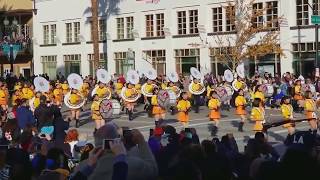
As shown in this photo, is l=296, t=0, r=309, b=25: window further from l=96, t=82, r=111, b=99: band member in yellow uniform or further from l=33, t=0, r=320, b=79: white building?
l=96, t=82, r=111, b=99: band member in yellow uniform

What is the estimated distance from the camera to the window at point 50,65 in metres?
56.1

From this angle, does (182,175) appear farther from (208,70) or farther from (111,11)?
(111,11)

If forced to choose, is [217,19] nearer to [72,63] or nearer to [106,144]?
[72,63]

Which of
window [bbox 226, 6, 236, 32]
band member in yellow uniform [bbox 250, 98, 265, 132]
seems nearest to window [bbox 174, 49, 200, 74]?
window [bbox 226, 6, 236, 32]

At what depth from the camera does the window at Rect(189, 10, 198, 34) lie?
4472cm

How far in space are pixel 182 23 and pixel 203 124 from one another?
822 inches

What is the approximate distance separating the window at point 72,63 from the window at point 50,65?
1668 millimetres

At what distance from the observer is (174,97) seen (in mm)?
25891

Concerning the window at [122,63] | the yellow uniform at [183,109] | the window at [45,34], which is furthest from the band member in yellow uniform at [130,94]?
the window at [45,34]

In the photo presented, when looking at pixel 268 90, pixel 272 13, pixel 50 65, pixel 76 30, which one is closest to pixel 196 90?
pixel 268 90

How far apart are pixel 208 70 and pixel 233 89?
13.6 metres

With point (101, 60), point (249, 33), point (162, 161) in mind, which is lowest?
point (162, 161)

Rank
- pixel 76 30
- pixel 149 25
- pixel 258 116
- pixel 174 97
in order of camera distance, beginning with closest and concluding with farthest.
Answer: pixel 258 116 → pixel 174 97 → pixel 149 25 → pixel 76 30

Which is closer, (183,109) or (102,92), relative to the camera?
(183,109)
